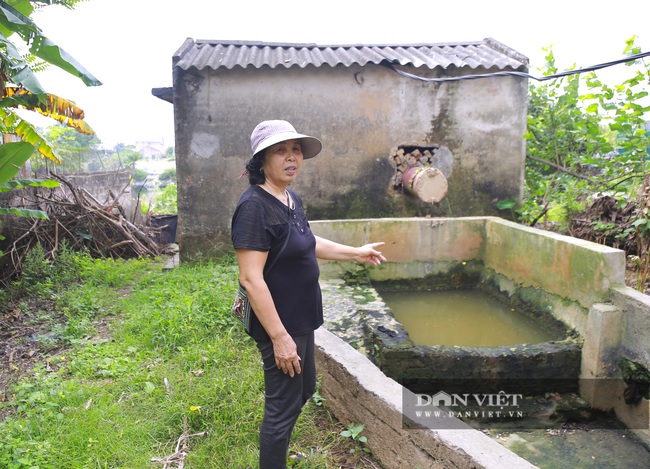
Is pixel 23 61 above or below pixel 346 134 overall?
above

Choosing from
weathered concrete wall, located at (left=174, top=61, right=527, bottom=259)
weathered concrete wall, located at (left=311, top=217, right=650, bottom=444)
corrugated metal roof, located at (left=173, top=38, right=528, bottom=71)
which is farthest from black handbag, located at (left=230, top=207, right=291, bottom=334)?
corrugated metal roof, located at (left=173, top=38, right=528, bottom=71)

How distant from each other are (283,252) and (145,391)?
1.95 m

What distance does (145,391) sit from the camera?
3475 millimetres

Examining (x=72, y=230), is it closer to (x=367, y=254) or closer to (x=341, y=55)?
(x=341, y=55)

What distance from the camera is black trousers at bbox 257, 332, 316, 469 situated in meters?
2.25

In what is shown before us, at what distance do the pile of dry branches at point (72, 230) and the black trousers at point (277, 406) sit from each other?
5.87 m

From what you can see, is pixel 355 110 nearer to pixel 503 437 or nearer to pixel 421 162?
pixel 421 162

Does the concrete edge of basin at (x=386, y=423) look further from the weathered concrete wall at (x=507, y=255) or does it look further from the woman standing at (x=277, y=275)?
the weathered concrete wall at (x=507, y=255)

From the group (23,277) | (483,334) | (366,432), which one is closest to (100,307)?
(23,277)

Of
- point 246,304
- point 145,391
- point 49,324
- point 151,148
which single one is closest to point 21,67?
point 49,324

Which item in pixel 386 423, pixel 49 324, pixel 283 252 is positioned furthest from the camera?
pixel 49 324

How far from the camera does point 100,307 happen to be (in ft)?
18.6

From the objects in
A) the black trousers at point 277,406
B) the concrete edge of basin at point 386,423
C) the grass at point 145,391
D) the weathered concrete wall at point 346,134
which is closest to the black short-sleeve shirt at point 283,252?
the black trousers at point 277,406

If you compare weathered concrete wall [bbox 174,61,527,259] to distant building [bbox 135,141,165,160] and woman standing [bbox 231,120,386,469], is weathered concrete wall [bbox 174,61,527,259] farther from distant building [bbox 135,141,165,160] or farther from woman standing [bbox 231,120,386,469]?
distant building [bbox 135,141,165,160]
